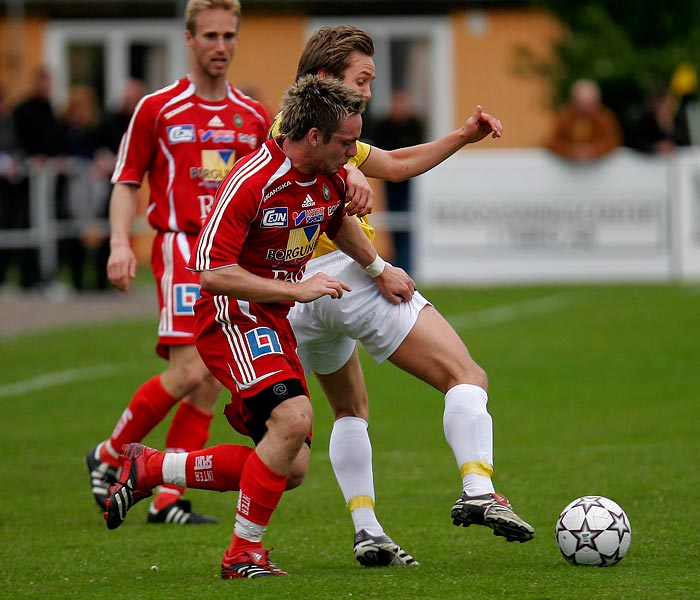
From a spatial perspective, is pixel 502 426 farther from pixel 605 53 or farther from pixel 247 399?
pixel 605 53

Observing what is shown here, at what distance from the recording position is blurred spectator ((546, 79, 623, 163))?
68.2ft

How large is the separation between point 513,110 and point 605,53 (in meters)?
5.45

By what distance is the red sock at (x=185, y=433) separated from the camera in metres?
7.69

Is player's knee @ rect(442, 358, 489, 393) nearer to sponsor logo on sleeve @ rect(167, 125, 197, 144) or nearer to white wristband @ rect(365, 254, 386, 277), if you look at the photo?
white wristband @ rect(365, 254, 386, 277)

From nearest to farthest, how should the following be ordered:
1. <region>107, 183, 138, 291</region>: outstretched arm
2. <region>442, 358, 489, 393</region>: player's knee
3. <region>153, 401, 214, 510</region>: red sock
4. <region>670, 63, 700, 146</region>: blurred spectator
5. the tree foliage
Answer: <region>442, 358, 489, 393</region>: player's knee, <region>107, 183, 138, 291</region>: outstretched arm, <region>153, 401, 214, 510</region>: red sock, <region>670, 63, 700, 146</region>: blurred spectator, the tree foliage

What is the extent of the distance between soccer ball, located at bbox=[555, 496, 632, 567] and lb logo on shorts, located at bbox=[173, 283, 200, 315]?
2.31m

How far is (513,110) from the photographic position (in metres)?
29.7

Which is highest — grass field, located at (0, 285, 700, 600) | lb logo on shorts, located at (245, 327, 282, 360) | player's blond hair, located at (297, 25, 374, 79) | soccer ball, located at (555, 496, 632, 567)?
player's blond hair, located at (297, 25, 374, 79)

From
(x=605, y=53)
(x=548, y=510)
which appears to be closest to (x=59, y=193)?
(x=605, y=53)

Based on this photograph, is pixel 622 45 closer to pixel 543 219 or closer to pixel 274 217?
pixel 543 219

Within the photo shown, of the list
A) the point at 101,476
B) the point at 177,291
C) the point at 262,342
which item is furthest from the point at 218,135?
the point at 262,342

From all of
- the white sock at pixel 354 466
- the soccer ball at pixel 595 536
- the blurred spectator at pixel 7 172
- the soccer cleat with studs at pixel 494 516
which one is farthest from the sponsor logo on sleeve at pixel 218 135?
the blurred spectator at pixel 7 172

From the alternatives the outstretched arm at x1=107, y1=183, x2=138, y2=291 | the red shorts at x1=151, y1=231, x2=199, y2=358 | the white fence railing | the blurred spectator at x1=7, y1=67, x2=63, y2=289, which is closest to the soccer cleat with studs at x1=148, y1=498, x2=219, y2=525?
the red shorts at x1=151, y1=231, x2=199, y2=358

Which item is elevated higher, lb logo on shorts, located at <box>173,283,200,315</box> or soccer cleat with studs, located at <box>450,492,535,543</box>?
lb logo on shorts, located at <box>173,283,200,315</box>
